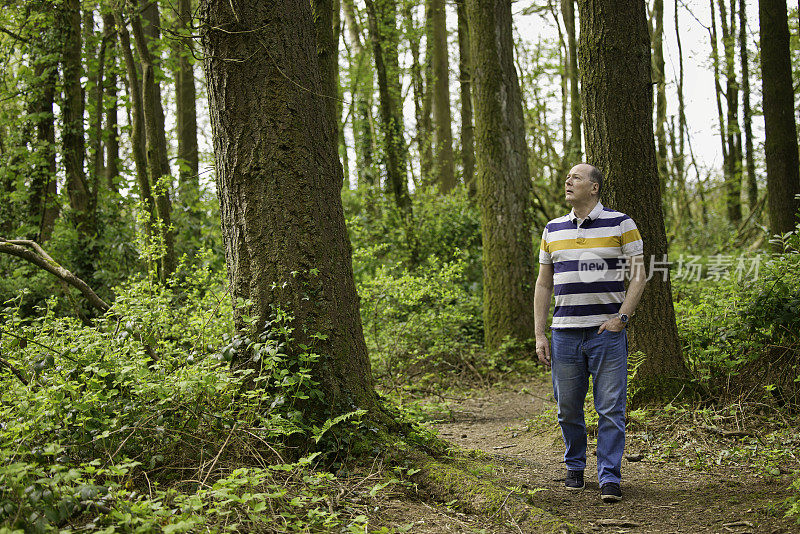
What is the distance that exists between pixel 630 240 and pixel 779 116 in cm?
664

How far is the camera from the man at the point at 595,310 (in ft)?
14.6

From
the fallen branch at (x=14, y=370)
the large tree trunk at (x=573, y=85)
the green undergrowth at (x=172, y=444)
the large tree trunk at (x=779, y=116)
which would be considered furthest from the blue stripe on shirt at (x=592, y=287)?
the large tree trunk at (x=573, y=85)

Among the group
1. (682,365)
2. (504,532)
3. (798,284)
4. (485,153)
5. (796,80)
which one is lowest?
(504,532)

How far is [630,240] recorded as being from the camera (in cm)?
445

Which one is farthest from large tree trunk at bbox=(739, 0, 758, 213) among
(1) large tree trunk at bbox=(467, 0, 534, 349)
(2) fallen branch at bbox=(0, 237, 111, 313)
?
(2) fallen branch at bbox=(0, 237, 111, 313)

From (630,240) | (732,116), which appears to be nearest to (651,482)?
(630,240)

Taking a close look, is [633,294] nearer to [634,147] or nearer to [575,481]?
[575,481]

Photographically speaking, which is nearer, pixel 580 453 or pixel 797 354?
pixel 580 453

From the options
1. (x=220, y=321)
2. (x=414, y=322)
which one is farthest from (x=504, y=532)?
(x=414, y=322)

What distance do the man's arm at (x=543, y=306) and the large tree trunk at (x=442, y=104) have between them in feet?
43.5

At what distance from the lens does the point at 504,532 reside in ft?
11.9

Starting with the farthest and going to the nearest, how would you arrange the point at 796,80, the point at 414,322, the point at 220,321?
the point at 796,80, the point at 414,322, the point at 220,321

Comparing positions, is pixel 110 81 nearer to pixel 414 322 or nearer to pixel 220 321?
pixel 414 322

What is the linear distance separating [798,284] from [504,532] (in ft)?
13.9
